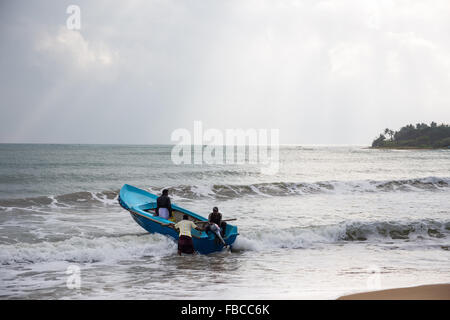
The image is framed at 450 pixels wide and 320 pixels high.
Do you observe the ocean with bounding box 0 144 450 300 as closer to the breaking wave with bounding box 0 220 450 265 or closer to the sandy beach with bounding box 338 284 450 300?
the breaking wave with bounding box 0 220 450 265

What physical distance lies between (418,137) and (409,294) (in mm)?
127616

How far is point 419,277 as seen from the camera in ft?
24.7

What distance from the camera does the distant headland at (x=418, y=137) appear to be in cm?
10950

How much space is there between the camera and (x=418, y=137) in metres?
119

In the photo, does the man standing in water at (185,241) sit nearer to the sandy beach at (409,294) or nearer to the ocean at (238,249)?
the ocean at (238,249)

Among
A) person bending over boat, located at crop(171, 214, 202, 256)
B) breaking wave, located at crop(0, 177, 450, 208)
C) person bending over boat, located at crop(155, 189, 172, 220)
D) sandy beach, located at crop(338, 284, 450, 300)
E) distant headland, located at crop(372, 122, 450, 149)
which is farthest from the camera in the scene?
distant headland, located at crop(372, 122, 450, 149)

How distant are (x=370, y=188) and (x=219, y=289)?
21.2 m

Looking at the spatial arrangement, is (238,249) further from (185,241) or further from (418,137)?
(418,137)

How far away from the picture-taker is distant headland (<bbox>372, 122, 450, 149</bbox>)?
110m

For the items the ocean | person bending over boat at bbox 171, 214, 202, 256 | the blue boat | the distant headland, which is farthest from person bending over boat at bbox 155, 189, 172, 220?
the distant headland

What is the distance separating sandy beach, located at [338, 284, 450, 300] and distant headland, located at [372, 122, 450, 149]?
11475 cm

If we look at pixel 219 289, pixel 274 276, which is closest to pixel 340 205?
pixel 274 276

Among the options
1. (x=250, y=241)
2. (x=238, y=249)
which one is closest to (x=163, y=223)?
(x=238, y=249)
